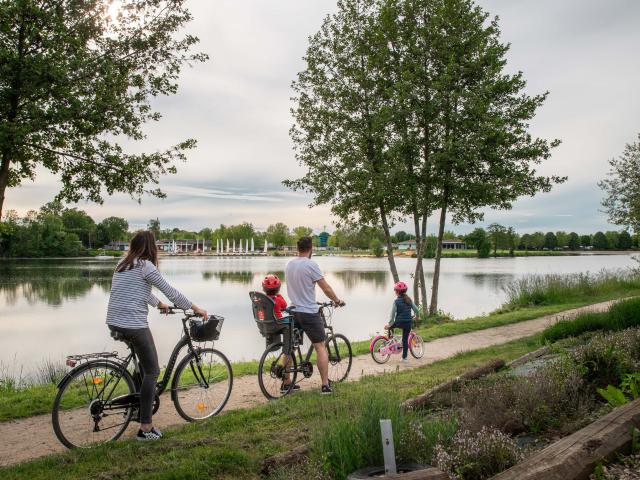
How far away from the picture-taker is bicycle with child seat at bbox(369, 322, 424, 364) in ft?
33.8

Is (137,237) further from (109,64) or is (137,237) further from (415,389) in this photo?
(109,64)

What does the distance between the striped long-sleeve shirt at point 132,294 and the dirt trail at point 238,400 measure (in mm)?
1475

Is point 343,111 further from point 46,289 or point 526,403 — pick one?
point 46,289

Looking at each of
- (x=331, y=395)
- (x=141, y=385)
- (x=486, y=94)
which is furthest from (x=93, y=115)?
(x=486, y=94)


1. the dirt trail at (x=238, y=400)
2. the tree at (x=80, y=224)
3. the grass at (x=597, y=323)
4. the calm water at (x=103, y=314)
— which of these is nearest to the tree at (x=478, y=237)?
the calm water at (x=103, y=314)

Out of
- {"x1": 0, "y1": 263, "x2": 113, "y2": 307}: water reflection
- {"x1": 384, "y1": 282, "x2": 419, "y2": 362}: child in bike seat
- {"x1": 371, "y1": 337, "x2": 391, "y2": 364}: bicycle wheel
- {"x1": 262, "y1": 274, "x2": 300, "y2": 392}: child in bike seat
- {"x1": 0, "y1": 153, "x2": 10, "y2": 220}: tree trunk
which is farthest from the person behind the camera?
{"x1": 0, "y1": 263, "x2": 113, "y2": 307}: water reflection

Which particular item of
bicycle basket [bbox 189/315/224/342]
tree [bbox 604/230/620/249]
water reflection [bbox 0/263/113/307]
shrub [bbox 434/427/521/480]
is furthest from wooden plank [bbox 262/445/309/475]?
tree [bbox 604/230/620/249]

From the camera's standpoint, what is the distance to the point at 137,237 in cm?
544

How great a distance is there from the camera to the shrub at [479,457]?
11.4 ft

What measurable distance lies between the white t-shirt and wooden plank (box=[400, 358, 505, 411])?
207 cm

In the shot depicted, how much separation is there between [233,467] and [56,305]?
27626mm

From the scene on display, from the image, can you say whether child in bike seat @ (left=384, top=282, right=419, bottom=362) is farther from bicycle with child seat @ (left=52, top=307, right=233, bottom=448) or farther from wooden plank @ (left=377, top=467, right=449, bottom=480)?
wooden plank @ (left=377, top=467, right=449, bottom=480)

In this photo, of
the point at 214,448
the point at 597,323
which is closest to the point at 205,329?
the point at 214,448

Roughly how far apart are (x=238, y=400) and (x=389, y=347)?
4008mm
